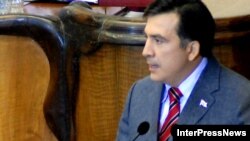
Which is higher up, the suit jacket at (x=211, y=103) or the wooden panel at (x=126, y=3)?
the wooden panel at (x=126, y=3)

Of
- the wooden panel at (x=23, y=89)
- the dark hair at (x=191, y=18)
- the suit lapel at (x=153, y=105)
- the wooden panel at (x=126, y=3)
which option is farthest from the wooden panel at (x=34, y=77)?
the dark hair at (x=191, y=18)

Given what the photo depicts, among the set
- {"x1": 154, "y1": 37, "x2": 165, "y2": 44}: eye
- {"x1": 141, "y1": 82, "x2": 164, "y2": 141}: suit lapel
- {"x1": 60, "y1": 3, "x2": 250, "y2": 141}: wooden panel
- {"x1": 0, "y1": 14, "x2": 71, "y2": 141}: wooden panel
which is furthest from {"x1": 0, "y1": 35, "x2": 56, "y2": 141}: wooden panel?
{"x1": 154, "y1": 37, "x2": 165, "y2": 44}: eye

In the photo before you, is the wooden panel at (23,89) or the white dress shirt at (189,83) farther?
the wooden panel at (23,89)

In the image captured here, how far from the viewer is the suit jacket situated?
123cm

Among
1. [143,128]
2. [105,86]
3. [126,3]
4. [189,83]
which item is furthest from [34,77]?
[189,83]

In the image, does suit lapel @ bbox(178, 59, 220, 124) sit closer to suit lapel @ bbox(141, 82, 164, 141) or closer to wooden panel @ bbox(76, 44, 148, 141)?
suit lapel @ bbox(141, 82, 164, 141)

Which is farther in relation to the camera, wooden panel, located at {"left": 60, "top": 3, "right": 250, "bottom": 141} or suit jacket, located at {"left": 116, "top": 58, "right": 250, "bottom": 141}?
wooden panel, located at {"left": 60, "top": 3, "right": 250, "bottom": 141}

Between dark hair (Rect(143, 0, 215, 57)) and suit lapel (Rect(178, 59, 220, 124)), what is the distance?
0.05 metres

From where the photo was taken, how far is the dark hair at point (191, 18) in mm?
1241

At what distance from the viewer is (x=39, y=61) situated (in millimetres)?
1900

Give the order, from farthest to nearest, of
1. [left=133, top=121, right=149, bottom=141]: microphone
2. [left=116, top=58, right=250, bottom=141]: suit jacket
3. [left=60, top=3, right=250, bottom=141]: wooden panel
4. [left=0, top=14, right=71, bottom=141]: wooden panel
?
[left=0, top=14, right=71, bottom=141]: wooden panel
[left=60, top=3, right=250, bottom=141]: wooden panel
[left=133, top=121, right=149, bottom=141]: microphone
[left=116, top=58, right=250, bottom=141]: suit jacket

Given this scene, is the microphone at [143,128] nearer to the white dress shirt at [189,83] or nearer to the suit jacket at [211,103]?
the suit jacket at [211,103]

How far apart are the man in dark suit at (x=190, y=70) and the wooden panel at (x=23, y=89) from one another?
71 centimetres

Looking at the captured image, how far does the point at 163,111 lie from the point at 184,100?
74mm
